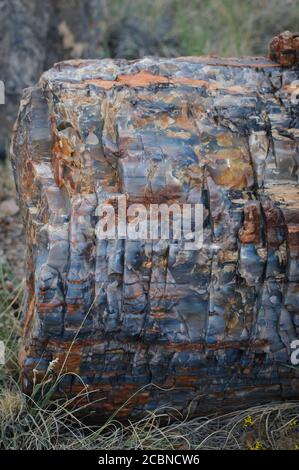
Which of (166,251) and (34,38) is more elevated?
(34,38)

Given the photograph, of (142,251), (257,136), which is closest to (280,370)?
(142,251)

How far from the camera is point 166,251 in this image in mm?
2242

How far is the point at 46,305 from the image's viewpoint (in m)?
2.22

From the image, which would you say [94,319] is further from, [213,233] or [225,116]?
[225,116]

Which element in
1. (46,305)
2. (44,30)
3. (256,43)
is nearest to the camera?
(46,305)

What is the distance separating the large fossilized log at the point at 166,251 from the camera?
2242 millimetres

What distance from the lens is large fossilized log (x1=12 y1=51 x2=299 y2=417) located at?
2242 mm

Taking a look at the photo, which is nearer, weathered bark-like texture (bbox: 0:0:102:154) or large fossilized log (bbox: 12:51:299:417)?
large fossilized log (bbox: 12:51:299:417)

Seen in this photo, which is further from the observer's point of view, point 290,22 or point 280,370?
point 290,22

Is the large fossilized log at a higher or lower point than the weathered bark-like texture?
lower

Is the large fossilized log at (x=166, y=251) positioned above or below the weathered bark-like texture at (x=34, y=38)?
below

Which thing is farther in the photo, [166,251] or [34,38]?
[34,38]

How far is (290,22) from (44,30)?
6.13 feet

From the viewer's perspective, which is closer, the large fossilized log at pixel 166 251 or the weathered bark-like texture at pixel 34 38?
the large fossilized log at pixel 166 251
